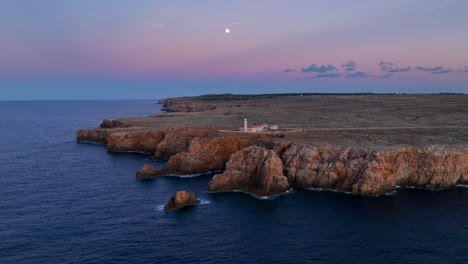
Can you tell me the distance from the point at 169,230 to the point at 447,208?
120 feet

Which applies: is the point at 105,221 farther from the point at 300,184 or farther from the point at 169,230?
the point at 300,184

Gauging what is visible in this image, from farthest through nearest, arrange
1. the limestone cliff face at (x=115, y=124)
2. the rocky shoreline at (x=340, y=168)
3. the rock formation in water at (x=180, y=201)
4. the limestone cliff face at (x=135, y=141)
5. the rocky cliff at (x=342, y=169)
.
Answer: the limestone cliff face at (x=115, y=124) → the limestone cliff face at (x=135, y=141) → the rocky cliff at (x=342, y=169) → the rocky shoreline at (x=340, y=168) → the rock formation in water at (x=180, y=201)

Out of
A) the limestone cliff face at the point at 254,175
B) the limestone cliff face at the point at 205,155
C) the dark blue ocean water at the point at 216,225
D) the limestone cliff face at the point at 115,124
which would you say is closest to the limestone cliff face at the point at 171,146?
the limestone cliff face at the point at 205,155

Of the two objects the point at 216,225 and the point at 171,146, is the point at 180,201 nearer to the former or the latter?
the point at 216,225

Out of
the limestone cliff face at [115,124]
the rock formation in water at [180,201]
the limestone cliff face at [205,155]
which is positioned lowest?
the rock formation in water at [180,201]

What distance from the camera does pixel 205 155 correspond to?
79.1 meters

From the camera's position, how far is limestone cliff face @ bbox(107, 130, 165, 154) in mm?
99812

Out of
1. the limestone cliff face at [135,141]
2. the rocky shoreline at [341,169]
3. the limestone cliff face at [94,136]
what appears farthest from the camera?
the limestone cliff face at [94,136]

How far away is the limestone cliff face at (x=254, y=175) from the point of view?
6244cm

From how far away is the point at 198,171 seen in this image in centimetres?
7644

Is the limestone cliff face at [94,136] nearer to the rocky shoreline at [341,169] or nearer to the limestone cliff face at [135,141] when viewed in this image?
the limestone cliff face at [135,141]

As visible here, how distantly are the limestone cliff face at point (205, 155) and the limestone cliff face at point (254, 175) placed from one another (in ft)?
37.4

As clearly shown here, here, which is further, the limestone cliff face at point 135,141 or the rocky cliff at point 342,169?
the limestone cliff face at point 135,141

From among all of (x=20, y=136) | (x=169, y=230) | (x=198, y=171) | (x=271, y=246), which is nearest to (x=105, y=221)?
(x=169, y=230)
